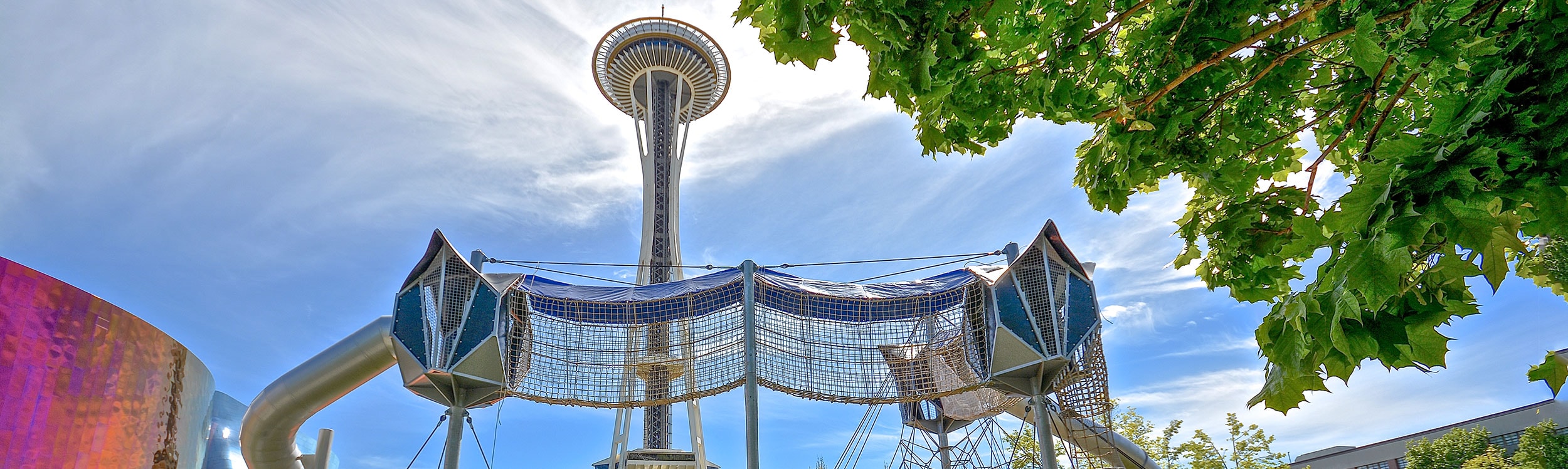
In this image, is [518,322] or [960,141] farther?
[518,322]

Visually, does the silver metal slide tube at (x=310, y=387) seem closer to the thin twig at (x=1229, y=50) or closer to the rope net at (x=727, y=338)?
the rope net at (x=727, y=338)

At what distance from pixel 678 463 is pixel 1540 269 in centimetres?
2868

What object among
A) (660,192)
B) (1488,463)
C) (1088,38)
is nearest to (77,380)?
(1088,38)

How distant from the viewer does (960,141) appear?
4914 millimetres

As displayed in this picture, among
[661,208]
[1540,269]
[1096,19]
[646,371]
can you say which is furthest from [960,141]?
[661,208]

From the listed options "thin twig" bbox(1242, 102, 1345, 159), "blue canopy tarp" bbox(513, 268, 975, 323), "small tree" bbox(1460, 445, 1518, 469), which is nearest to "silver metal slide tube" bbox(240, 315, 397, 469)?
"blue canopy tarp" bbox(513, 268, 975, 323)

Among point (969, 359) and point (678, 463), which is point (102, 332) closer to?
point (969, 359)

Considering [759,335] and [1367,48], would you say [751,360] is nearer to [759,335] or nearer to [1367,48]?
[759,335]

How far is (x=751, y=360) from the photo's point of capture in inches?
740

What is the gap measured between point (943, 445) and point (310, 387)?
1751cm

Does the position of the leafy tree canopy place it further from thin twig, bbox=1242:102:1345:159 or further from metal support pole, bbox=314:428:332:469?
metal support pole, bbox=314:428:332:469

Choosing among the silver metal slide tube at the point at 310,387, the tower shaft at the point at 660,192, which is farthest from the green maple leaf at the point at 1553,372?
the tower shaft at the point at 660,192

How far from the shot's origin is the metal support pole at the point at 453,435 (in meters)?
→ 18.5

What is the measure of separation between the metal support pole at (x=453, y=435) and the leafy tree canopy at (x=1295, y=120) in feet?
54.1
